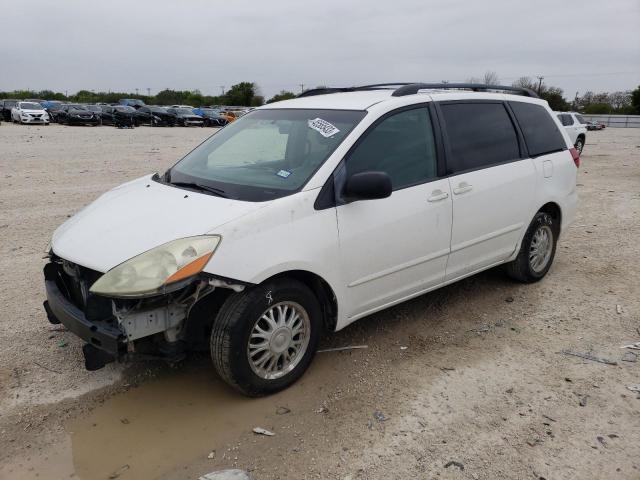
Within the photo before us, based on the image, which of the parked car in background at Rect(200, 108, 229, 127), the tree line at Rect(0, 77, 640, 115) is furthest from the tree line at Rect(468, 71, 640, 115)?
the parked car in background at Rect(200, 108, 229, 127)

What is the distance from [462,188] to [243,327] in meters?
2.06

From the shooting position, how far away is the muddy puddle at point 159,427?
2.73 metres

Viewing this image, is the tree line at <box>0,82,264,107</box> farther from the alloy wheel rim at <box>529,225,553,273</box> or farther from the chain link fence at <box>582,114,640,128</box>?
the alloy wheel rim at <box>529,225,553,273</box>

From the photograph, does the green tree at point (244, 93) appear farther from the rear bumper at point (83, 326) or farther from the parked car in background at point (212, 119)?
the rear bumper at point (83, 326)

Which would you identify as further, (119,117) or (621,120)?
(621,120)

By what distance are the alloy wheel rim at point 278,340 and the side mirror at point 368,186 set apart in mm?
783

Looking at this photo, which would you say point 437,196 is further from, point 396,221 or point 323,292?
point 323,292

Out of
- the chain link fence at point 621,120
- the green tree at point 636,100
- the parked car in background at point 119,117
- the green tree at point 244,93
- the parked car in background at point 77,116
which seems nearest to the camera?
the parked car in background at point 77,116

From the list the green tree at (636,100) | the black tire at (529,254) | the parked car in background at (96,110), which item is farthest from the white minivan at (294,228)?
the green tree at (636,100)

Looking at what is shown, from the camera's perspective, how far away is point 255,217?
10.0 ft

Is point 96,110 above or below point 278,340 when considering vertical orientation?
above

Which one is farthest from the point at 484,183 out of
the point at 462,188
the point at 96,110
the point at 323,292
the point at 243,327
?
the point at 96,110

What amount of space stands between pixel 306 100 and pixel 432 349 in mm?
2232

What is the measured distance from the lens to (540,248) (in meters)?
5.14
